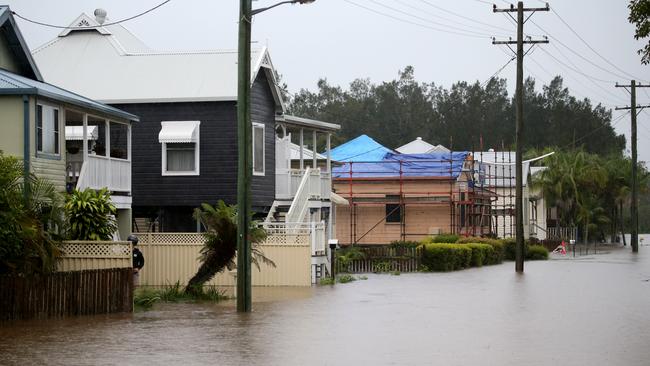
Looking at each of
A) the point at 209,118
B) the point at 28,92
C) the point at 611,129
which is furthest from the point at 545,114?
the point at 28,92

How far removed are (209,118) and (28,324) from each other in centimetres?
1828

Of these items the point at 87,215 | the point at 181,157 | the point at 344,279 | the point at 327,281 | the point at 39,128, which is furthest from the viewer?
the point at 181,157

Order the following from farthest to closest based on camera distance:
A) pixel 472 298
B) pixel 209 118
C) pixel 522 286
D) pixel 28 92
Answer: pixel 209 118
pixel 522 286
pixel 472 298
pixel 28 92

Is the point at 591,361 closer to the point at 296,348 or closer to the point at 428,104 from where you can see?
the point at 296,348

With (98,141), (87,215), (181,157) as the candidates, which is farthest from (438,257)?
(87,215)

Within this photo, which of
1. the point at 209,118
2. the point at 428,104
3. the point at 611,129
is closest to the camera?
the point at 209,118

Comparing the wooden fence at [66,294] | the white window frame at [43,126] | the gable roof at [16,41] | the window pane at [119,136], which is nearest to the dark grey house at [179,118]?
the window pane at [119,136]

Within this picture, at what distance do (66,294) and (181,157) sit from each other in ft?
54.4

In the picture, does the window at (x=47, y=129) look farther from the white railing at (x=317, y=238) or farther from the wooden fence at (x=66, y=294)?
the white railing at (x=317, y=238)

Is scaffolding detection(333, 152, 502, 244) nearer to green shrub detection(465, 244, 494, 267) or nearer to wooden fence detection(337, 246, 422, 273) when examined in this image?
green shrub detection(465, 244, 494, 267)

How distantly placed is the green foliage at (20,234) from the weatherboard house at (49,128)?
2.31 m

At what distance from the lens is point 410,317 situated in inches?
965

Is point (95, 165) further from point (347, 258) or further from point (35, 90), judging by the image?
point (347, 258)

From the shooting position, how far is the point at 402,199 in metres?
60.8
